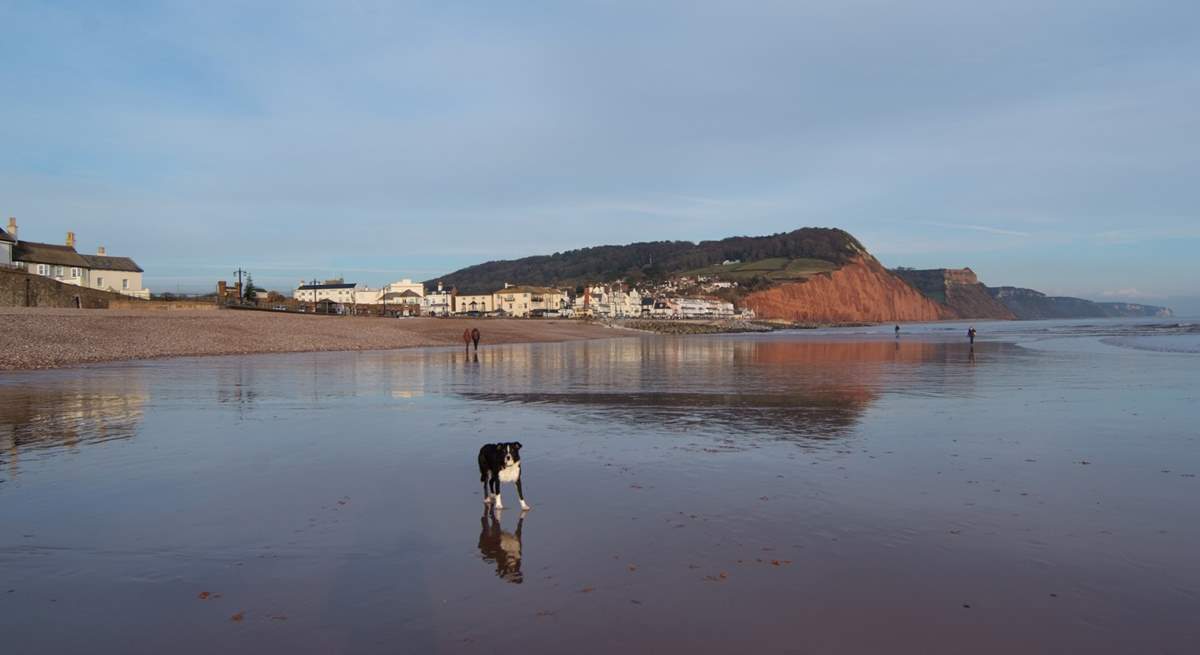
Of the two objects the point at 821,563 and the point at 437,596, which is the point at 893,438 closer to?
the point at 821,563

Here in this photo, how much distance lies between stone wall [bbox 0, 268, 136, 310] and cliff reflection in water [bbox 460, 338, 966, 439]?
3899 centimetres

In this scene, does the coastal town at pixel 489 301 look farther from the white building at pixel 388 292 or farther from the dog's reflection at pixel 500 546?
the dog's reflection at pixel 500 546

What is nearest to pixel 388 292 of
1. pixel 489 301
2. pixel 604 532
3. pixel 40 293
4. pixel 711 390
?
pixel 489 301

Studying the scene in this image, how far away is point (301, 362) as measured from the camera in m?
A: 32.3

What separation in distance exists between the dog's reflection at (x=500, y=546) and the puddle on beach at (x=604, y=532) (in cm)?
4

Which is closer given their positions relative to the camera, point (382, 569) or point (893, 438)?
point (382, 569)

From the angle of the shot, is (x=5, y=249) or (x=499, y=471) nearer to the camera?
(x=499, y=471)

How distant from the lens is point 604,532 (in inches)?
286

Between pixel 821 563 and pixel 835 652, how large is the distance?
1.64m

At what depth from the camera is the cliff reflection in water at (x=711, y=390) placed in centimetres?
1512

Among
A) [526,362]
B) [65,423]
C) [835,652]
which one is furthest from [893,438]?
[526,362]

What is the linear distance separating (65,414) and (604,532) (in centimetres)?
1336

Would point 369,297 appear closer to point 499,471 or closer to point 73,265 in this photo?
point 73,265

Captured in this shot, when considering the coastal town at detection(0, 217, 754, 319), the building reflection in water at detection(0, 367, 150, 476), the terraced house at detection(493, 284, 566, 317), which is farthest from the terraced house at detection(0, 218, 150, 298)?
the terraced house at detection(493, 284, 566, 317)
